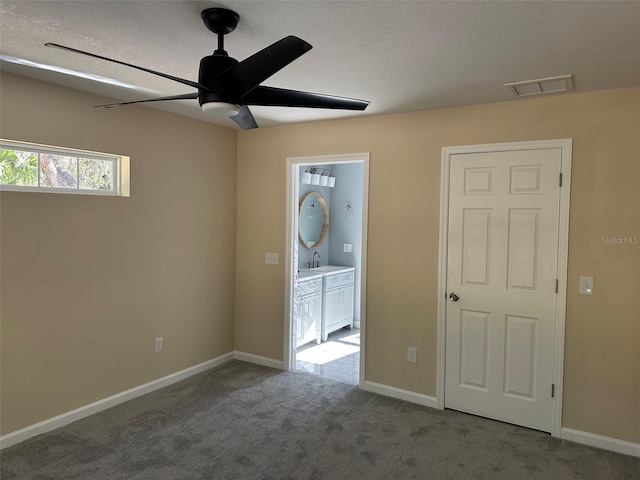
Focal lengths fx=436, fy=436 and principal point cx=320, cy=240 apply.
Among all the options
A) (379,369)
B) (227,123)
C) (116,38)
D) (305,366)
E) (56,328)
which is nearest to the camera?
(116,38)

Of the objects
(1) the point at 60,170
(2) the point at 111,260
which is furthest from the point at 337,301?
(1) the point at 60,170

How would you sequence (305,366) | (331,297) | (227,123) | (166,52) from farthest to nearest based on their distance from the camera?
(331,297), (305,366), (227,123), (166,52)

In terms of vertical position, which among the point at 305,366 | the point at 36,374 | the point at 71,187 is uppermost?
the point at 71,187

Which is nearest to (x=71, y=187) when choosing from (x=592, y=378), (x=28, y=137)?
(x=28, y=137)

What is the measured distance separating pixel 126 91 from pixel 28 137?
2.27 feet

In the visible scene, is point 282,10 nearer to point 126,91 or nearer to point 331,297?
point 126,91

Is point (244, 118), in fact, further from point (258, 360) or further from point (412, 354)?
point (258, 360)

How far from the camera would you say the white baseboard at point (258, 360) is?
4.26m

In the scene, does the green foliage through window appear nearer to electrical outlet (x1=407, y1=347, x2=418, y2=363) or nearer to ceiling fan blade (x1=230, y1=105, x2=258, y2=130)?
ceiling fan blade (x1=230, y1=105, x2=258, y2=130)

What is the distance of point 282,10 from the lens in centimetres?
181

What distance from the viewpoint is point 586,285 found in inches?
114

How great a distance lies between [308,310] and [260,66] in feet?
11.7

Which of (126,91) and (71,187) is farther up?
(126,91)

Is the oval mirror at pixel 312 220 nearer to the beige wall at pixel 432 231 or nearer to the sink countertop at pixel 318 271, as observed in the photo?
the sink countertop at pixel 318 271
